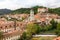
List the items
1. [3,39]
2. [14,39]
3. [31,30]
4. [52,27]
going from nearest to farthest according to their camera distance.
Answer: [3,39] → [14,39] → [31,30] → [52,27]

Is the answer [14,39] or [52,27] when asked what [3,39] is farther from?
[52,27]

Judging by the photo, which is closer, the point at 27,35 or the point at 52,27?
the point at 27,35

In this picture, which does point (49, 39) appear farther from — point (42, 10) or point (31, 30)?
point (42, 10)

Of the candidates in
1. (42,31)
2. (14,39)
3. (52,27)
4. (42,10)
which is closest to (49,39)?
(14,39)

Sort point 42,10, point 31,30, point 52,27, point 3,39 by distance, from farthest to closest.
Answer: point 42,10
point 52,27
point 31,30
point 3,39

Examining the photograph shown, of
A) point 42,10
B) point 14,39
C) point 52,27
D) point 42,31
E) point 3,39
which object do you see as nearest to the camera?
point 3,39

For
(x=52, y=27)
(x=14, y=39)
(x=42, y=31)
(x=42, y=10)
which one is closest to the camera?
(x=14, y=39)

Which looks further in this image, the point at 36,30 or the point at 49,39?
the point at 36,30

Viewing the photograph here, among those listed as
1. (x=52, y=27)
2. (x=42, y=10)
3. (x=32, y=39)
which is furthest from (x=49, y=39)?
(x=42, y=10)

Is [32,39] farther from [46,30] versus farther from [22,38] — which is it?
[46,30]
